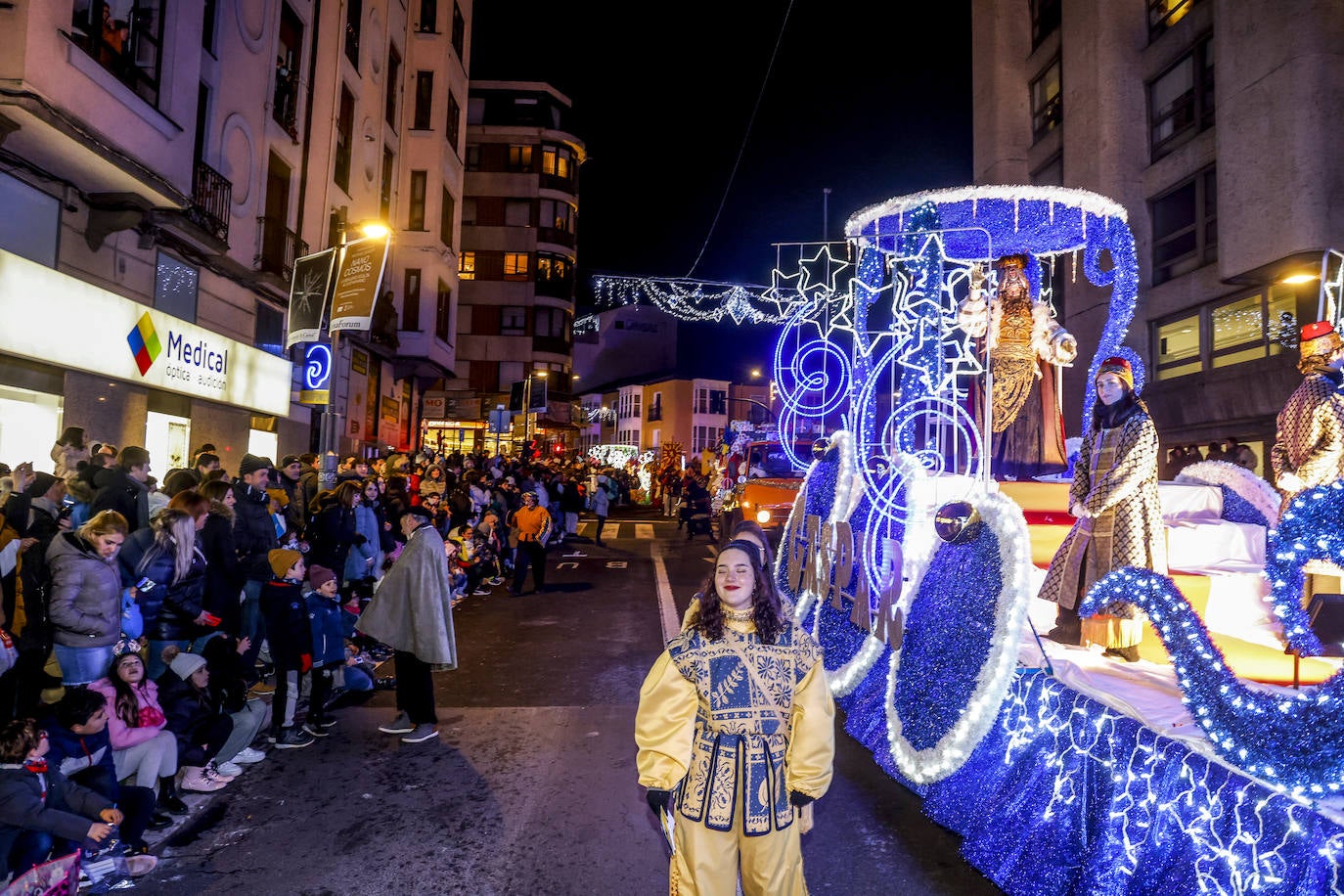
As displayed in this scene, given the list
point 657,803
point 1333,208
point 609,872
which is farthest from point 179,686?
point 1333,208

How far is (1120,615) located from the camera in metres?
4.80

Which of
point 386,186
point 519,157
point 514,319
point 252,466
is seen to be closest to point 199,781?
point 252,466

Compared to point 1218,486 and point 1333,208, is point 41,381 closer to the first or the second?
point 1218,486

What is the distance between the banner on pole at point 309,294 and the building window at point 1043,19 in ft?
75.7

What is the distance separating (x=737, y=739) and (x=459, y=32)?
3224cm

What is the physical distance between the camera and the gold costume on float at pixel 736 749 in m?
2.92

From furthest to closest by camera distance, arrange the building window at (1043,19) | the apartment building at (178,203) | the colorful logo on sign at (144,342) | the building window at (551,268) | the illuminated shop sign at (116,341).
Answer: the building window at (551,268) → the building window at (1043,19) → the colorful logo on sign at (144,342) → the apartment building at (178,203) → the illuminated shop sign at (116,341)

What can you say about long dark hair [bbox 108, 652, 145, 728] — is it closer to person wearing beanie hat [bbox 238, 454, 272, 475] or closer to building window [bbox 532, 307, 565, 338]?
person wearing beanie hat [bbox 238, 454, 272, 475]

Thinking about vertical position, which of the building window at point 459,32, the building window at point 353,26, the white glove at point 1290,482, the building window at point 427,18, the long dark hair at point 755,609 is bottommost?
the long dark hair at point 755,609

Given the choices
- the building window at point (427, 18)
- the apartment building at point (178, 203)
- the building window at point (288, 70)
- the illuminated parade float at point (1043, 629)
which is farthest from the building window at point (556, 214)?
the illuminated parade float at point (1043, 629)

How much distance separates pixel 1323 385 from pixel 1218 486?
2.38 metres

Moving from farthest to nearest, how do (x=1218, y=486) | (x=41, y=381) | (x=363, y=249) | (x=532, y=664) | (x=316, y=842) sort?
(x=363, y=249), (x=41, y=381), (x=532, y=664), (x=1218, y=486), (x=316, y=842)

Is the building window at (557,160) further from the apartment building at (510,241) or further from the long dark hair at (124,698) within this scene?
the long dark hair at (124,698)

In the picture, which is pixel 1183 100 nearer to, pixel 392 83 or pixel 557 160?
pixel 392 83
